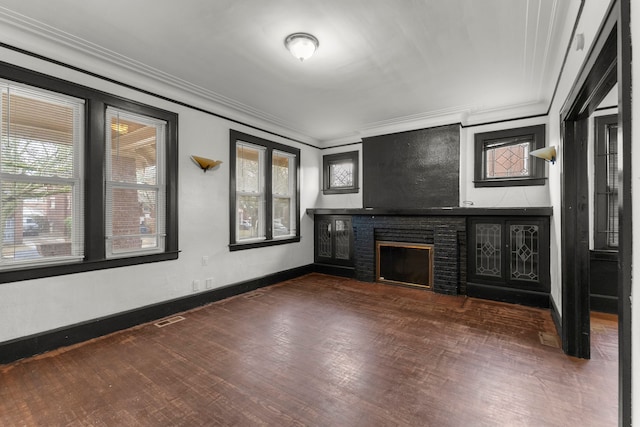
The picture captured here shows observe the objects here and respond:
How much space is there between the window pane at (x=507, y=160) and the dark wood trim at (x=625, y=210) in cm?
361

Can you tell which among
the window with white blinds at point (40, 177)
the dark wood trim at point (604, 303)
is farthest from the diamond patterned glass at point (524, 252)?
the window with white blinds at point (40, 177)

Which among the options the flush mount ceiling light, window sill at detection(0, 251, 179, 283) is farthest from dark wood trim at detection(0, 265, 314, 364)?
the flush mount ceiling light

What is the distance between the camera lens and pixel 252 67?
10.5ft

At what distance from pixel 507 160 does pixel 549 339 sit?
103 inches

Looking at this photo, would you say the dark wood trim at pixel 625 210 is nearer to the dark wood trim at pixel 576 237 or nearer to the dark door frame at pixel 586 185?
the dark door frame at pixel 586 185

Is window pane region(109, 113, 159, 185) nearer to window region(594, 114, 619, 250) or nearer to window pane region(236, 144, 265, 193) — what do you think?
window pane region(236, 144, 265, 193)

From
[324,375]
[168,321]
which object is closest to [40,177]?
[168,321]

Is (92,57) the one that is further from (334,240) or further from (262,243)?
(334,240)

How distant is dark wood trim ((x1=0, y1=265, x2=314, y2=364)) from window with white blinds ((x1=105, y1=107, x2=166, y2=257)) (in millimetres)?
687

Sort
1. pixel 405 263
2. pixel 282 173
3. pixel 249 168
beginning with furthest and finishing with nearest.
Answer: pixel 282 173 → pixel 405 263 → pixel 249 168

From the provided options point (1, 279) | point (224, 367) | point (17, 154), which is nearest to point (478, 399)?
point (224, 367)

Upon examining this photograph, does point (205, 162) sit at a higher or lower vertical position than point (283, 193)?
higher

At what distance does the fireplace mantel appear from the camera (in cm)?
393

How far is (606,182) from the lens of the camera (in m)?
3.71
